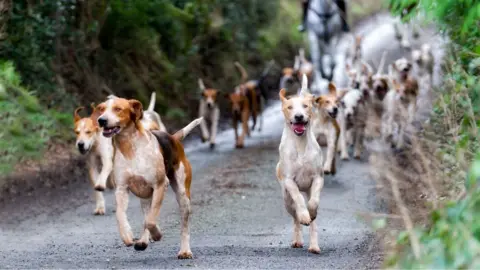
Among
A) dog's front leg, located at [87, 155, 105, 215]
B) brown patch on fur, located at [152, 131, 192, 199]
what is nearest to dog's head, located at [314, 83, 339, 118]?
dog's front leg, located at [87, 155, 105, 215]

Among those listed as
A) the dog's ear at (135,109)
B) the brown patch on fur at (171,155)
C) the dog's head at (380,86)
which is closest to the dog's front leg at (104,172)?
the brown patch on fur at (171,155)

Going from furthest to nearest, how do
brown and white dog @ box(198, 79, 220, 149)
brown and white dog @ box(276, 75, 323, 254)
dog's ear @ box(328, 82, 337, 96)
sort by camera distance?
brown and white dog @ box(198, 79, 220, 149), dog's ear @ box(328, 82, 337, 96), brown and white dog @ box(276, 75, 323, 254)

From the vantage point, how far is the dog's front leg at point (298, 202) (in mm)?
8781

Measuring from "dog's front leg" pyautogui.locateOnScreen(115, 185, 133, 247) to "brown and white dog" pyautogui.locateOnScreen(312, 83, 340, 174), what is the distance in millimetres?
5413

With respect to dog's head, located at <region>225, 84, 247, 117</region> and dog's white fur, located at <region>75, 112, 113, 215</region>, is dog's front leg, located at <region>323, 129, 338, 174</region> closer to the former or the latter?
dog's white fur, located at <region>75, 112, 113, 215</region>

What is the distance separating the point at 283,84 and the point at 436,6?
45.7ft

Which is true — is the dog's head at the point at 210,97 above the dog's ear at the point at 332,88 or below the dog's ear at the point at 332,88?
below

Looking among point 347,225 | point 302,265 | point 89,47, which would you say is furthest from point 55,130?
point 302,265

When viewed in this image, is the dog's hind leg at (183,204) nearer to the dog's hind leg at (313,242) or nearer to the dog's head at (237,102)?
the dog's hind leg at (313,242)

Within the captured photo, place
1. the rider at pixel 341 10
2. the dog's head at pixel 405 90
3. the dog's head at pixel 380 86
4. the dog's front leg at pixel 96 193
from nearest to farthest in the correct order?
the dog's front leg at pixel 96 193, the dog's head at pixel 405 90, the dog's head at pixel 380 86, the rider at pixel 341 10

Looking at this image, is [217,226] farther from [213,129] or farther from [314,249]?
[213,129]

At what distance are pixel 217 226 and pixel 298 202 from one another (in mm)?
2241

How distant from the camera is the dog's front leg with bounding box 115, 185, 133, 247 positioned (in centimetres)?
857

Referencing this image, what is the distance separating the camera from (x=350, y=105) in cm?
1603
